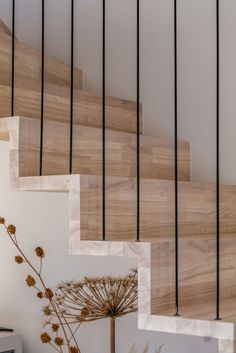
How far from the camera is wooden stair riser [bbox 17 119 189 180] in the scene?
230cm

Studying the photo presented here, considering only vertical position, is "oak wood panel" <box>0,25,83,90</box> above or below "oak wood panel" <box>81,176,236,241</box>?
above

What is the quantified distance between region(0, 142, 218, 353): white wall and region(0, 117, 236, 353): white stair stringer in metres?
1.11

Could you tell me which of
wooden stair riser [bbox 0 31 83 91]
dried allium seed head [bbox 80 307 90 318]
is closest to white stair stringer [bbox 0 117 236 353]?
wooden stair riser [bbox 0 31 83 91]

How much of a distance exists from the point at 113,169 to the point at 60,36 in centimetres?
127

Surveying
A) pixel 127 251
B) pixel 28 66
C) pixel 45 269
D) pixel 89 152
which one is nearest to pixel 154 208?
pixel 89 152

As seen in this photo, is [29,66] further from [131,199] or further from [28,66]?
[131,199]

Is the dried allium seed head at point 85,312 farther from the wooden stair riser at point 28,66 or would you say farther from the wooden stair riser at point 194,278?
the wooden stair riser at point 28,66

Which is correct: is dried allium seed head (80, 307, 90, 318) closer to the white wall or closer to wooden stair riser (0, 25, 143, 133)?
the white wall

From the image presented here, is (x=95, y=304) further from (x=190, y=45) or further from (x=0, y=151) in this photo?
(x=0, y=151)

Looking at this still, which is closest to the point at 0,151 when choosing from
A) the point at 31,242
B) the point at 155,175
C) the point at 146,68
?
the point at 31,242

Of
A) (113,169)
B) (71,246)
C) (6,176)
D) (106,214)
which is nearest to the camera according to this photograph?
(71,246)

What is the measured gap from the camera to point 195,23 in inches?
120

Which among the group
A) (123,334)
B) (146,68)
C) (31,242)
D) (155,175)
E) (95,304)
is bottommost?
(123,334)

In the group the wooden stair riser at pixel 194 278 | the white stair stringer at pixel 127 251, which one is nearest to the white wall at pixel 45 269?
the wooden stair riser at pixel 194 278
